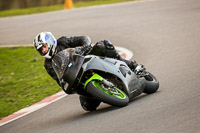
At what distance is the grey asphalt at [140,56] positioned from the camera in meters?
5.57

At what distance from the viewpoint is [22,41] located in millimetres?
15484

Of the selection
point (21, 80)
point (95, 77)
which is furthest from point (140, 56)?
point (95, 77)

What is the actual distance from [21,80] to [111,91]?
537cm

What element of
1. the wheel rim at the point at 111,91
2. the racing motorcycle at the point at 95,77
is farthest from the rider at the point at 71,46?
the wheel rim at the point at 111,91

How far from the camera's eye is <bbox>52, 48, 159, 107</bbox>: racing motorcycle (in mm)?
6270

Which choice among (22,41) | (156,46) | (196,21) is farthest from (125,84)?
(22,41)

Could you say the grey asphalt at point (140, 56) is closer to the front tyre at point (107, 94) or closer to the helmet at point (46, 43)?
the front tyre at point (107, 94)

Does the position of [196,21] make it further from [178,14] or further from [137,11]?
[137,11]

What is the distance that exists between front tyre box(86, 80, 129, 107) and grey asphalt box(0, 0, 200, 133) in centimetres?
12

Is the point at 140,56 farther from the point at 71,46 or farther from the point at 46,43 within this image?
the point at 46,43

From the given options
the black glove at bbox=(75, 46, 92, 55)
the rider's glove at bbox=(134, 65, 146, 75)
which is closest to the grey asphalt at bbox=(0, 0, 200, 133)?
the rider's glove at bbox=(134, 65, 146, 75)

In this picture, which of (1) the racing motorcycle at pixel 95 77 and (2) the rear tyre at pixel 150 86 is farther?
(2) the rear tyre at pixel 150 86

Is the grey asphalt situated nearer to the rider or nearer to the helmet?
the rider

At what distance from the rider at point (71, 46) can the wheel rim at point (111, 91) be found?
66 cm
